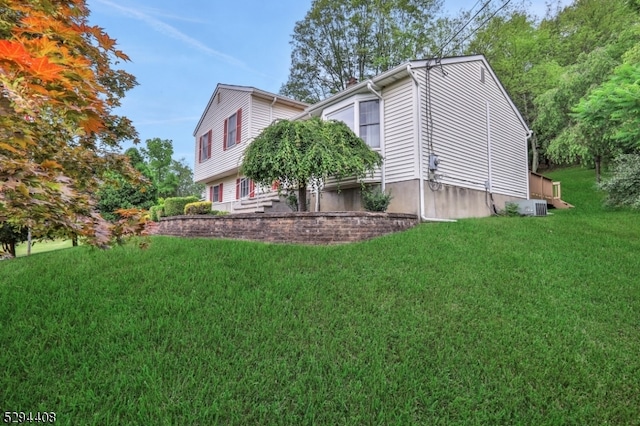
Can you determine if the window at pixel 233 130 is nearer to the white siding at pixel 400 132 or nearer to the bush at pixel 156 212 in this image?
the bush at pixel 156 212

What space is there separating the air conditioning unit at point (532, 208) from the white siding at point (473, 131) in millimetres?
804

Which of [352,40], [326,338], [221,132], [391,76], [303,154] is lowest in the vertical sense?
[326,338]

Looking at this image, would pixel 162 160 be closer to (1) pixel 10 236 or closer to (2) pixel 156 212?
(2) pixel 156 212

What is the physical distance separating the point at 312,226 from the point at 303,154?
171 cm

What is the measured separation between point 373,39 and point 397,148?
17.2 meters

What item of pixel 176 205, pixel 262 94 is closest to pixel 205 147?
pixel 176 205

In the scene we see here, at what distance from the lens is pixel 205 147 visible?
55.5 feet

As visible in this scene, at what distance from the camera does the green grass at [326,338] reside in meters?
2.61

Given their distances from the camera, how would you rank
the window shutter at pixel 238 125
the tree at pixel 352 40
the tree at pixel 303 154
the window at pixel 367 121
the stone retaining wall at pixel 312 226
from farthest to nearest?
the tree at pixel 352 40 → the window shutter at pixel 238 125 → the window at pixel 367 121 → the tree at pixel 303 154 → the stone retaining wall at pixel 312 226

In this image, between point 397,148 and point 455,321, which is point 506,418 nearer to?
point 455,321

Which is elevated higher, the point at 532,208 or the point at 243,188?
the point at 243,188

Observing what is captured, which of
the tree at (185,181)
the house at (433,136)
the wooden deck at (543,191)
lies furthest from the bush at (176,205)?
the tree at (185,181)

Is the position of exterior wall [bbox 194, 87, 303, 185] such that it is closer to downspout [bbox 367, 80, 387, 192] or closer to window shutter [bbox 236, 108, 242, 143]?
window shutter [bbox 236, 108, 242, 143]

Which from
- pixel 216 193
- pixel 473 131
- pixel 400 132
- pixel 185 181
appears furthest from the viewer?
pixel 185 181
